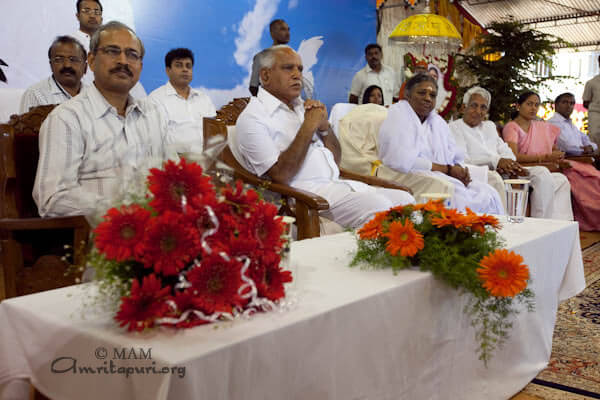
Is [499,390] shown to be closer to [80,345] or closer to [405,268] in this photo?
[405,268]

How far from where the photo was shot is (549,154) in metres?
5.49

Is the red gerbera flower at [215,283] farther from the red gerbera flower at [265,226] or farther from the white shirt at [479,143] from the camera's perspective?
the white shirt at [479,143]

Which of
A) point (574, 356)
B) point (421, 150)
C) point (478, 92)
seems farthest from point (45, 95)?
point (478, 92)

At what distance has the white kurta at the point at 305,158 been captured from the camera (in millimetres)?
2869

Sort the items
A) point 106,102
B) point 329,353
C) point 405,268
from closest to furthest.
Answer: point 329,353
point 405,268
point 106,102

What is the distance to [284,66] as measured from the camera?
2912 mm

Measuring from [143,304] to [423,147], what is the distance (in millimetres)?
3107

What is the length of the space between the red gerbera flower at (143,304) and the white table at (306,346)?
0.03m

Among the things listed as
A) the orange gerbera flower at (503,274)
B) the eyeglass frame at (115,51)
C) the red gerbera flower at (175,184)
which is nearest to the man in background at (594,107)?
the eyeglass frame at (115,51)

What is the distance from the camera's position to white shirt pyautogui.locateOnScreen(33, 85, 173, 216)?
6.56 ft

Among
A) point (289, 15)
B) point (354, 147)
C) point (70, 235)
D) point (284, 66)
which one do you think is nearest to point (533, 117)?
point (354, 147)

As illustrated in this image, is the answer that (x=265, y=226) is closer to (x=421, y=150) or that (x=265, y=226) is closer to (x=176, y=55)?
(x=421, y=150)

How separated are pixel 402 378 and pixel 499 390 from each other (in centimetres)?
60

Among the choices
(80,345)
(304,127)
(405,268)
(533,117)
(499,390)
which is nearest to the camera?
(80,345)
